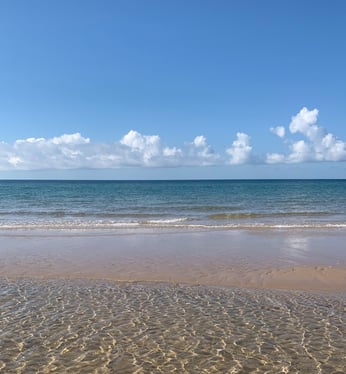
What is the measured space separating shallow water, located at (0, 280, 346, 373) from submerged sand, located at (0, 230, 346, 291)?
1918 millimetres

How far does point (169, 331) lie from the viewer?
7039mm

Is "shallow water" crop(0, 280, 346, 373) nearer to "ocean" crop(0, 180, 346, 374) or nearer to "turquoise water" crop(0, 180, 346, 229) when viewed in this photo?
"ocean" crop(0, 180, 346, 374)

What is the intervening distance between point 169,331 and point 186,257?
849cm

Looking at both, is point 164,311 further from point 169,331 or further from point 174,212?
point 174,212

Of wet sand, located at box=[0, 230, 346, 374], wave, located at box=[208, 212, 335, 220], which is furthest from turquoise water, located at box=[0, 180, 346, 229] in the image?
wet sand, located at box=[0, 230, 346, 374]

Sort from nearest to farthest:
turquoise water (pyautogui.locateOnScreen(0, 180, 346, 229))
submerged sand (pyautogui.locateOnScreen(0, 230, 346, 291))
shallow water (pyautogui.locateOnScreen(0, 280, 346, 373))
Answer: shallow water (pyautogui.locateOnScreen(0, 280, 346, 373)), submerged sand (pyautogui.locateOnScreen(0, 230, 346, 291)), turquoise water (pyautogui.locateOnScreen(0, 180, 346, 229))

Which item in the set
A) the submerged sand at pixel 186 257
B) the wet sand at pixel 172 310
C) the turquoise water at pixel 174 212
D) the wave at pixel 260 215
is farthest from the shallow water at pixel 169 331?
the wave at pixel 260 215

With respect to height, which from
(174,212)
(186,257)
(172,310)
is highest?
(172,310)

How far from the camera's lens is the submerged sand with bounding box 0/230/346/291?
12.2 m

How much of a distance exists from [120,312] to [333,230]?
64.8ft

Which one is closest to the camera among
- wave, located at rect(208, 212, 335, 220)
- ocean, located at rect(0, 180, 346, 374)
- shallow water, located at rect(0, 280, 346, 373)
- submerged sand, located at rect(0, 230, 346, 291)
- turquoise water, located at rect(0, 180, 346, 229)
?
shallow water, located at rect(0, 280, 346, 373)

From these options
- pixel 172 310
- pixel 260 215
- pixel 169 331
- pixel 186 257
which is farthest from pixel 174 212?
pixel 169 331

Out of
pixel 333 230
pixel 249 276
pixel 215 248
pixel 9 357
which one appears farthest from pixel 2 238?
pixel 333 230

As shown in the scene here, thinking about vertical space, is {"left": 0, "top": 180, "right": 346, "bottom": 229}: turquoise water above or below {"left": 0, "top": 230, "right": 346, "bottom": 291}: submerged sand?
below
